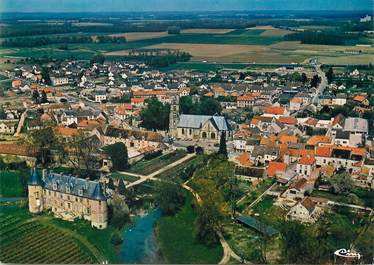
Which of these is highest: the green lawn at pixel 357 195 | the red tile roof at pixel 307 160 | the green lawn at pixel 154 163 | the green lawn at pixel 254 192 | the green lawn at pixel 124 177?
the red tile roof at pixel 307 160

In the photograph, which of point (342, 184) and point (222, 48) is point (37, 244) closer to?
point (342, 184)

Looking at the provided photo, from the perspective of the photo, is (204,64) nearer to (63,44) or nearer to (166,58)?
(166,58)

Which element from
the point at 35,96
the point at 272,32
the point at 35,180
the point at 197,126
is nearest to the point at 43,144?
the point at 35,180

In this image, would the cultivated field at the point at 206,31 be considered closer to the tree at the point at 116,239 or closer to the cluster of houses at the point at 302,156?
the cluster of houses at the point at 302,156

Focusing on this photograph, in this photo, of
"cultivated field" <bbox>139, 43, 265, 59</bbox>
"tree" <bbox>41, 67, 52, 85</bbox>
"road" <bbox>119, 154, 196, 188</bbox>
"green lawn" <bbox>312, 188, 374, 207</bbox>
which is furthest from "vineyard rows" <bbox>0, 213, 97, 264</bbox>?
"cultivated field" <bbox>139, 43, 265, 59</bbox>

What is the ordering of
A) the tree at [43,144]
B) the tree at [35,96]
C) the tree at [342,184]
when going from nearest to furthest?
the tree at [342,184] → the tree at [43,144] → the tree at [35,96]

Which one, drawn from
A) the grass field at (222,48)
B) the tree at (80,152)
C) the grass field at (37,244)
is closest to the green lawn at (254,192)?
the grass field at (37,244)

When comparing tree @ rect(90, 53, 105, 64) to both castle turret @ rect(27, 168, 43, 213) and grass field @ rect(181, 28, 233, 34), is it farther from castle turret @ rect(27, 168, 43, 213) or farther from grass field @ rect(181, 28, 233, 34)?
castle turret @ rect(27, 168, 43, 213)
